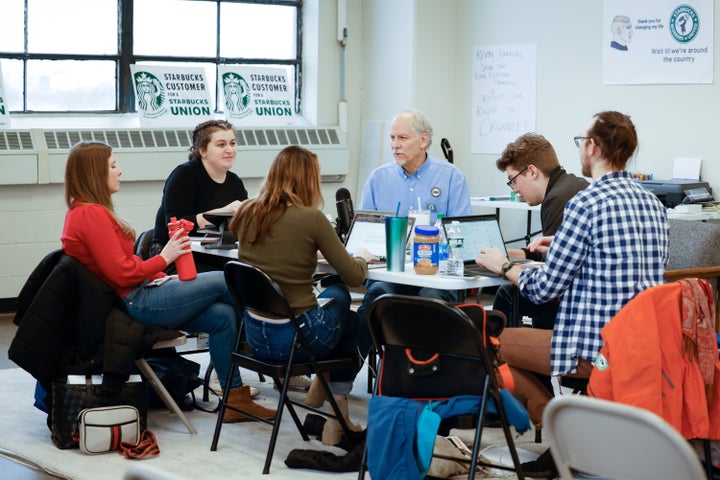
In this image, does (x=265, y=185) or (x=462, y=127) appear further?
(x=462, y=127)

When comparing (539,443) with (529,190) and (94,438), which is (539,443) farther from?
(94,438)

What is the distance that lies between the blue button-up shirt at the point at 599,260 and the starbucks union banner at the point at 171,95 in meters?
4.33

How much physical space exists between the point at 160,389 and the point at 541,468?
5.01 ft

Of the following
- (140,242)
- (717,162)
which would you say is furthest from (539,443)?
(717,162)

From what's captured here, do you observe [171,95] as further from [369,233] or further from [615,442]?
[615,442]

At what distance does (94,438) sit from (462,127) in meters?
4.50

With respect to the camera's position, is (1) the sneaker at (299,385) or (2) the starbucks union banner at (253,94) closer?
(1) the sneaker at (299,385)

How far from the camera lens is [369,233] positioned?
165 inches

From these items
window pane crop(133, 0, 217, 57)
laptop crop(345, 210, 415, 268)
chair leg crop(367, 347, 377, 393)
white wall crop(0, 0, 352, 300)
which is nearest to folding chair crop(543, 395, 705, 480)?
laptop crop(345, 210, 415, 268)

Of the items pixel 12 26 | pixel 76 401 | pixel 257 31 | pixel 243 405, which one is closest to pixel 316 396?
pixel 243 405

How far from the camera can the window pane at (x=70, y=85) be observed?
6.94 m

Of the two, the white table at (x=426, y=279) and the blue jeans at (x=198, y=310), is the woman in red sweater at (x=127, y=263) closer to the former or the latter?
the blue jeans at (x=198, y=310)

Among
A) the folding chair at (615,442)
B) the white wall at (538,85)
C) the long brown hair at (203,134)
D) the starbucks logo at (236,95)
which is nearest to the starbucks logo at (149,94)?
the starbucks logo at (236,95)

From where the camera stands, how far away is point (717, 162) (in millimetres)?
6066
